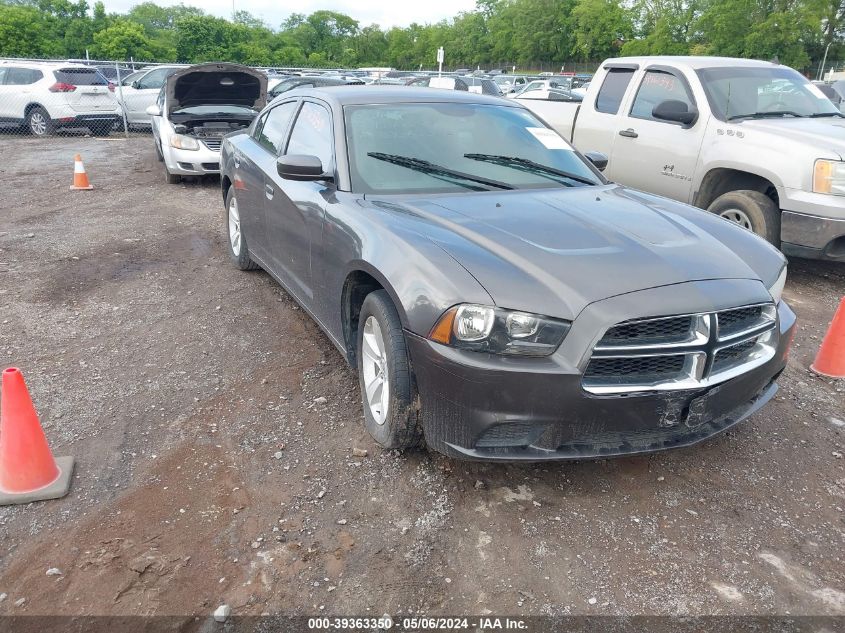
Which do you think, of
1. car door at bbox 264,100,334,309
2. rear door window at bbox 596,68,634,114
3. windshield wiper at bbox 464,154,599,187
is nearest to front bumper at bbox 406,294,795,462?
car door at bbox 264,100,334,309

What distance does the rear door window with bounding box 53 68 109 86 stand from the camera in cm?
1590

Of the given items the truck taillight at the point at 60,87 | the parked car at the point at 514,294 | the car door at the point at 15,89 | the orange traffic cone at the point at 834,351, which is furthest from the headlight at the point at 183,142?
the orange traffic cone at the point at 834,351

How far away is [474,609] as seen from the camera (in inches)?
98.2

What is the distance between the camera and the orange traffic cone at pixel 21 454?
3.05 metres

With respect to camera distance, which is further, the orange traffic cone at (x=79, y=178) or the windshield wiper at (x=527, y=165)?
the orange traffic cone at (x=79, y=178)

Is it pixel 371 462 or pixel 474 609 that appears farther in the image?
pixel 371 462

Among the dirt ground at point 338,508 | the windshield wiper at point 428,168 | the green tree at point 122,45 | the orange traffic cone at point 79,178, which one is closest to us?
the dirt ground at point 338,508

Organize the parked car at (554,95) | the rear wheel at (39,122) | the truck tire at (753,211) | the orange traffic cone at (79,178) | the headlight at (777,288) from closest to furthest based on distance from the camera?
1. the headlight at (777,288)
2. the truck tire at (753,211)
3. the orange traffic cone at (79,178)
4. the parked car at (554,95)
5. the rear wheel at (39,122)

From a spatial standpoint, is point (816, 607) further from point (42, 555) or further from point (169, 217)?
point (169, 217)

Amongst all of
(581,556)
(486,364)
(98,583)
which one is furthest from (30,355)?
(581,556)

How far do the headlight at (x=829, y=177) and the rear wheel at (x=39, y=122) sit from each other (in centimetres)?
1638

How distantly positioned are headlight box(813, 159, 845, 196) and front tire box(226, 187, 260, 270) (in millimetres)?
4853

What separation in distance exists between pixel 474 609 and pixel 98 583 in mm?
1428

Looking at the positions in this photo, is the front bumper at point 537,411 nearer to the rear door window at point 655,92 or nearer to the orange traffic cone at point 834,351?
the orange traffic cone at point 834,351
